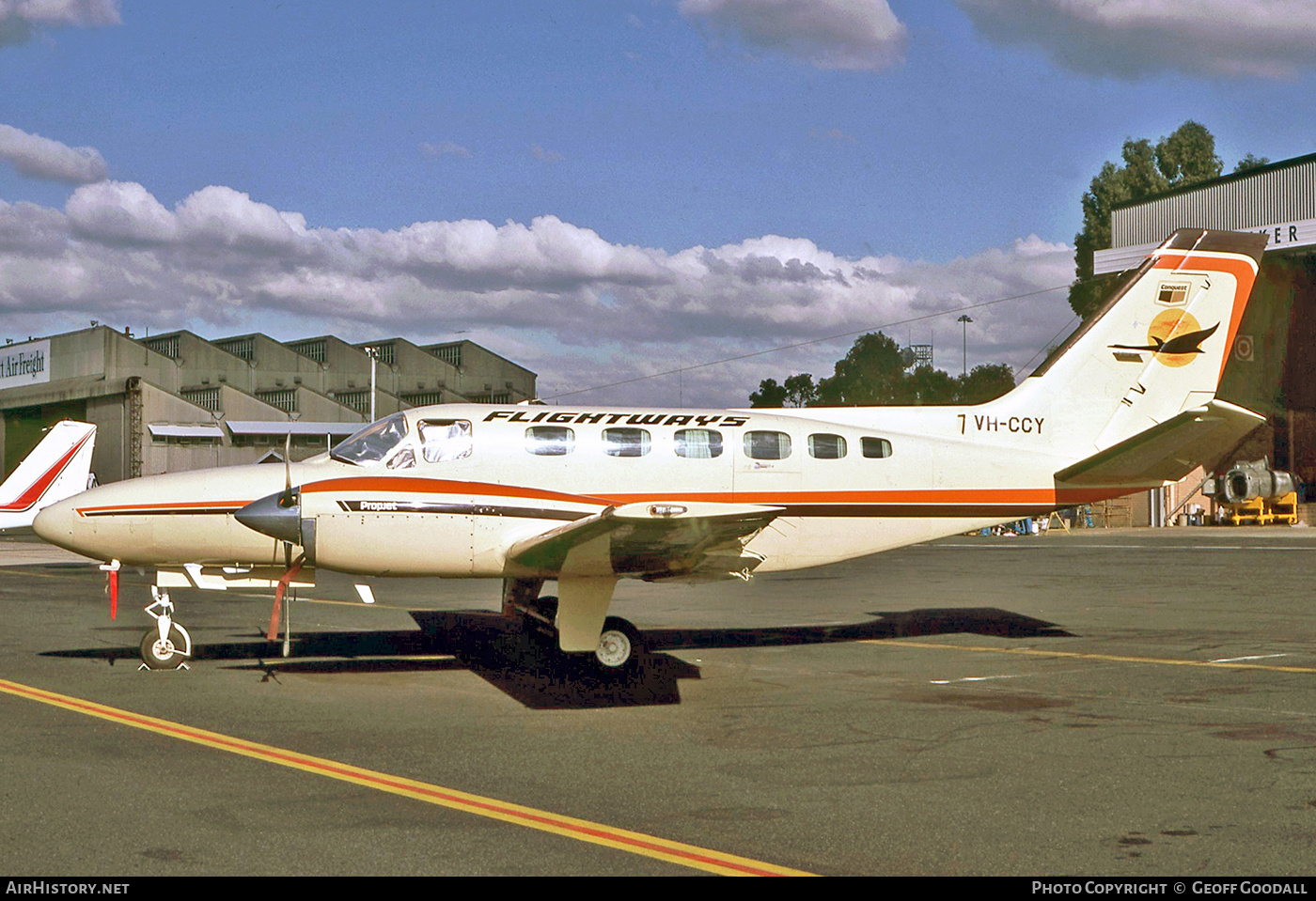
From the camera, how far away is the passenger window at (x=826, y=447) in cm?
1459

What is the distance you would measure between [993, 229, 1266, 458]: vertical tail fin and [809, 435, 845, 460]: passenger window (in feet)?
10.2

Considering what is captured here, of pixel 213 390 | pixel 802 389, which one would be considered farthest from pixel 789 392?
pixel 213 390

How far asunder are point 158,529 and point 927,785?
29.6ft

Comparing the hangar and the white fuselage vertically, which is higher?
the hangar

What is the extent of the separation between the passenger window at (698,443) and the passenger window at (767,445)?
375 millimetres

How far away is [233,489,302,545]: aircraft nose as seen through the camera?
1216 centimetres

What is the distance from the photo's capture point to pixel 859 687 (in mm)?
12305

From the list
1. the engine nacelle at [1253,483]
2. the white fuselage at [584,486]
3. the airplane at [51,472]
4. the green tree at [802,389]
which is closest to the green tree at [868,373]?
the green tree at [802,389]

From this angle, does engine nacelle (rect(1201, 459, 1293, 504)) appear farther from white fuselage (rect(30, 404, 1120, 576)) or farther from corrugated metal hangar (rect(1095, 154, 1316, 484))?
white fuselage (rect(30, 404, 1120, 576))

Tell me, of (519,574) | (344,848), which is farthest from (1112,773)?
(519,574)

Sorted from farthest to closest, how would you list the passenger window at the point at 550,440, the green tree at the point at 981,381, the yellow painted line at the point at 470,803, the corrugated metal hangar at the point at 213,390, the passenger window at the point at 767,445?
the green tree at the point at 981,381
the corrugated metal hangar at the point at 213,390
the passenger window at the point at 767,445
the passenger window at the point at 550,440
the yellow painted line at the point at 470,803

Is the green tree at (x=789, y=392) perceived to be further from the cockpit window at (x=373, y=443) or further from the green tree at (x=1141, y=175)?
the cockpit window at (x=373, y=443)

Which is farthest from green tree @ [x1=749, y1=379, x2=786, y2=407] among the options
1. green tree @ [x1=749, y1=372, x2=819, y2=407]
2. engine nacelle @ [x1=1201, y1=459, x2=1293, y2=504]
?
engine nacelle @ [x1=1201, y1=459, x2=1293, y2=504]

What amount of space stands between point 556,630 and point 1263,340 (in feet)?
185
